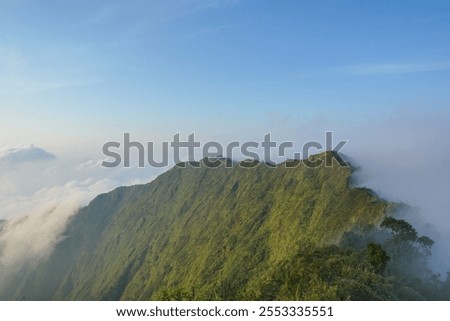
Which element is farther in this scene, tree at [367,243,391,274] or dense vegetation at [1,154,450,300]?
tree at [367,243,391,274]

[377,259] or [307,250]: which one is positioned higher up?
[377,259]

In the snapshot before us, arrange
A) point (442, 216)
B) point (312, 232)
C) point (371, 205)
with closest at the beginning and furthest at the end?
point (371, 205), point (442, 216), point (312, 232)

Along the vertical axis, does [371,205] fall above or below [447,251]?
above

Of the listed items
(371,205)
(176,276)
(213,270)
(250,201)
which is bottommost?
(176,276)

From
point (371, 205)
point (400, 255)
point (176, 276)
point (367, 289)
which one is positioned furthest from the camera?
point (176, 276)

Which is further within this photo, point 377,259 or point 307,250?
point 307,250

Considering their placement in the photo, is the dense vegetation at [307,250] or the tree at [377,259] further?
the tree at [377,259]
